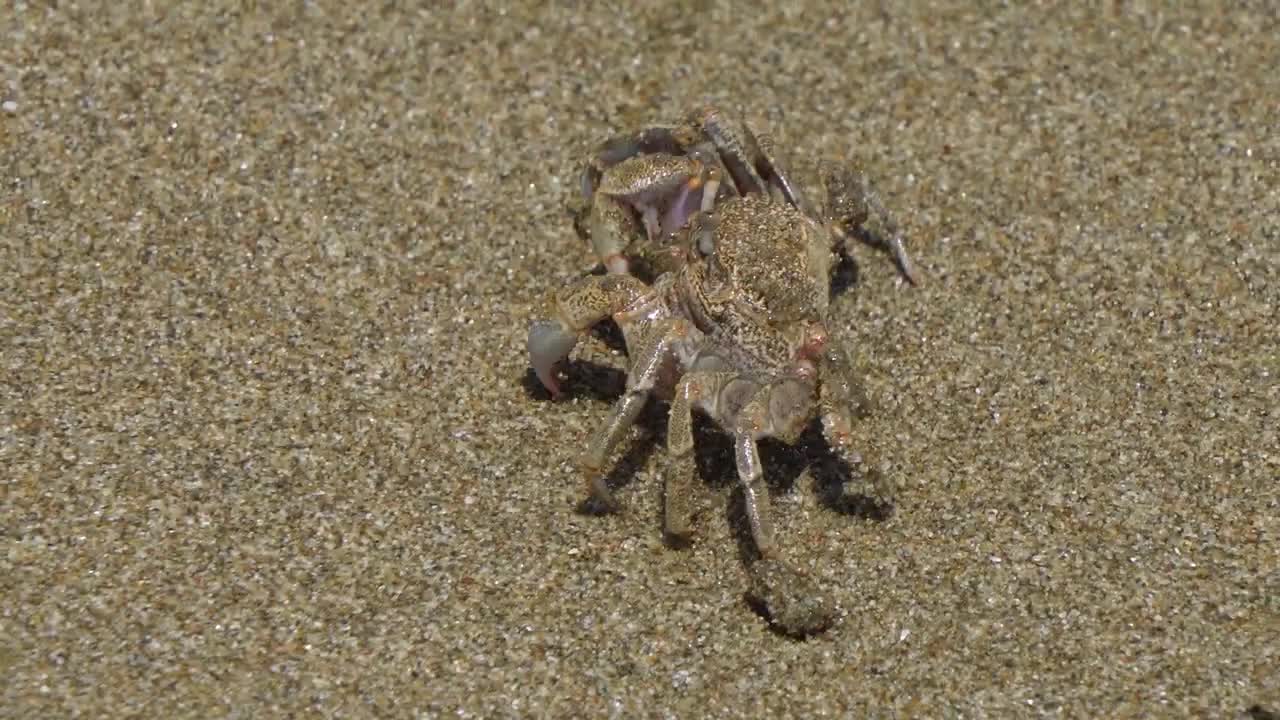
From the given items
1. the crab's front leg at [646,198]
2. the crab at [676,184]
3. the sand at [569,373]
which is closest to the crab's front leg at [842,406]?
the sand at [569,373]

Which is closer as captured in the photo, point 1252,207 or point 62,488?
point 62,488

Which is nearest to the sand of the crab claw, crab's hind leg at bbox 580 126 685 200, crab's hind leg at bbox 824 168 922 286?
crab's hind leg at bbox 824 168 922 286

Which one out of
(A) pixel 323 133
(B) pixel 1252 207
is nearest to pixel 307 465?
(A) pixel 323 133

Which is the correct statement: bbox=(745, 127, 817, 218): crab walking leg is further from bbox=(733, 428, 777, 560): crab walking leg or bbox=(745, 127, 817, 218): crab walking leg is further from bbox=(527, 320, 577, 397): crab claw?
bbox=(733, 428, 777, 560): crab walking leg

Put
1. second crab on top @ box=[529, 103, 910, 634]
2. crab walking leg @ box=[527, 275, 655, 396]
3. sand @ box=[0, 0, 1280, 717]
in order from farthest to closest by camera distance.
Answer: crab walking leg @ box=[527, 275, 655, 396]
second crab on top @ box=[529, 103, 910, 634]
sand @ box=[0, 0, 1280, 717]

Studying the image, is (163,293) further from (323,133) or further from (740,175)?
(740,175)

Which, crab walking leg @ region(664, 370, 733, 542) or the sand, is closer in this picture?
the sand

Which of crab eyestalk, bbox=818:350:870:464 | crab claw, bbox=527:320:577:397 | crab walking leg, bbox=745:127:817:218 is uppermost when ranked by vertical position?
crab walking leg, bbox=745:127:817:218

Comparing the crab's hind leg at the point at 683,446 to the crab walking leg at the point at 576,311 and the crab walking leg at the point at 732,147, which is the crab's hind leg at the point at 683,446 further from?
the crab walking leg at the point at 732,147

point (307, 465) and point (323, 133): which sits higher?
point (323, 133)
